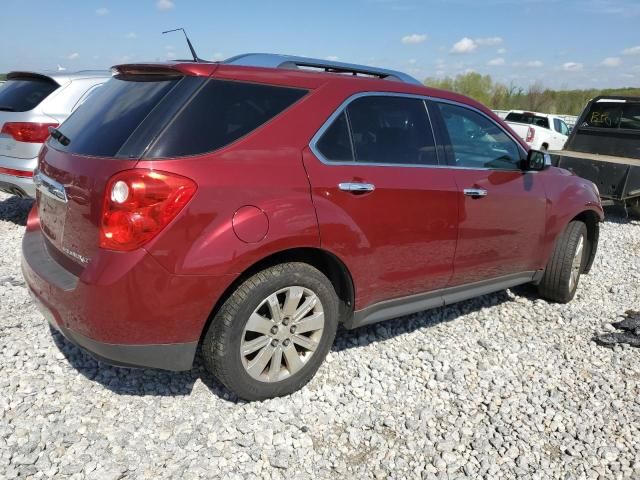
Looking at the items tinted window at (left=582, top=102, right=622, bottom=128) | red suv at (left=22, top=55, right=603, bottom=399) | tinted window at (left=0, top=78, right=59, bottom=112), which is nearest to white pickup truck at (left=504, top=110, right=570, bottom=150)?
tinted window at (left=582, top=102, right=622, bottom=128)

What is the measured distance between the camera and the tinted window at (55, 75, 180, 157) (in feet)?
8.59

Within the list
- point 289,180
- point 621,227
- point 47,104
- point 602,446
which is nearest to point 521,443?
point 602,446

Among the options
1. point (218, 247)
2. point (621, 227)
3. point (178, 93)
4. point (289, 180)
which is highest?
point (178, 93)

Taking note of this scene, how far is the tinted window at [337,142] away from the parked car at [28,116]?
4.00 m

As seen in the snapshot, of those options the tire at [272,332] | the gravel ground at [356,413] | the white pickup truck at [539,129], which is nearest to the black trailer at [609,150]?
the gravel ground at [356,413]

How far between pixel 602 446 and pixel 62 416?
2818 mm

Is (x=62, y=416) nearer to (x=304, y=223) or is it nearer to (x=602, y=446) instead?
(x=304, y=223)

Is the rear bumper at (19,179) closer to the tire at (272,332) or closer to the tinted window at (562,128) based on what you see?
the tire at (272,332)

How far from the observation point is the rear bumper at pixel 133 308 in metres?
2.42

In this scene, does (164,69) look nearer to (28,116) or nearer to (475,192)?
(475,192)

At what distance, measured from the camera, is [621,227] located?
8531 millimetres

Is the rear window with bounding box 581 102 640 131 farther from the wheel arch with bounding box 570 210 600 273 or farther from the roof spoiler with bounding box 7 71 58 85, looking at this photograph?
the roof spoiler with bounding box 7 71 58 85

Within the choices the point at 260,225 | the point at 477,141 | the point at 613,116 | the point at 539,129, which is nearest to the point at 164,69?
the point at 260,225

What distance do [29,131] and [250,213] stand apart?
427 cm
